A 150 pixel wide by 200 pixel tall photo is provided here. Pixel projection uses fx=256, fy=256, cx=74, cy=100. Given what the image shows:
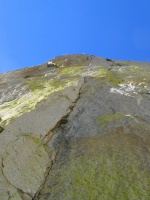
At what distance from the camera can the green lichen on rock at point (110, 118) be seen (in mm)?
28156

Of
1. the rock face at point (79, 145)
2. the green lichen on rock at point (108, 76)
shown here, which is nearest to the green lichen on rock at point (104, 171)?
the rock face at point (79, 145)

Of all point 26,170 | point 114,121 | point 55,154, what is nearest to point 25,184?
point 26,170

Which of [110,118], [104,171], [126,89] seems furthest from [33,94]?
[104,171]

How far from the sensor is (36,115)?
28422 millimetres

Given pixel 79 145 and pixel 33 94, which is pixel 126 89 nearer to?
pixel 33 94

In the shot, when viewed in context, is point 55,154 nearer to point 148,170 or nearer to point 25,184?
point 25,184

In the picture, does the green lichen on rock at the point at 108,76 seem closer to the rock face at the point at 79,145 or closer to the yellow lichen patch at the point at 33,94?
the rock face at the point at 79,145

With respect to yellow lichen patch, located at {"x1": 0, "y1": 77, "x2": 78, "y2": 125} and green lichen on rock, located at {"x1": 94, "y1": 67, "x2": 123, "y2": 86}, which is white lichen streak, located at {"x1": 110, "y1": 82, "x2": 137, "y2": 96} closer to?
green lichen on rock, located at {"x1": 94, "y1": 67, "x2": 123, "y2": 86}

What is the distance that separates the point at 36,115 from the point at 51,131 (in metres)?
2.44

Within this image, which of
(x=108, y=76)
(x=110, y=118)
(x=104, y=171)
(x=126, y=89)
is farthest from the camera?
(x=108, y=76)

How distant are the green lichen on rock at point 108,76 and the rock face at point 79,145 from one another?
1.38 meters

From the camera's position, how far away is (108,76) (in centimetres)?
4369

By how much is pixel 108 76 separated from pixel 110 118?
1634 cm

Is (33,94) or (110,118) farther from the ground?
(33,94)
